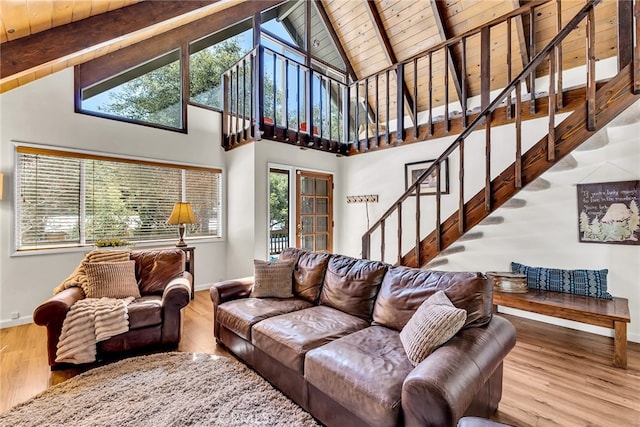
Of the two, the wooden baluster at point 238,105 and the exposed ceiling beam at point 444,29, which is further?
the wooden baluster at point 238,105

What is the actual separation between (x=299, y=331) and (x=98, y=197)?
137 inches

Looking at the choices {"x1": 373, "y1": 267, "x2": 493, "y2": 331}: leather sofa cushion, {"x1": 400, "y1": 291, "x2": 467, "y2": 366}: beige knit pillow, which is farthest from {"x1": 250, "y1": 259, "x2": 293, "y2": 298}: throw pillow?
{"x1": 400, "y1": 291, "x2": 467, "y2": 366}: beige knit pillow

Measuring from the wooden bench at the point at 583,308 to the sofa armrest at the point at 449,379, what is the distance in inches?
60.4

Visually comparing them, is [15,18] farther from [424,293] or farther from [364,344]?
[424,293]

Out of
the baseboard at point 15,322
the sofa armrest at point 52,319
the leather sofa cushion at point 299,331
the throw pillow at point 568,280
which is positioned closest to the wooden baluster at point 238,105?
the sofa armrest at point 52,319

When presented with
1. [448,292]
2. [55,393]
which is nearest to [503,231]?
[448,292]

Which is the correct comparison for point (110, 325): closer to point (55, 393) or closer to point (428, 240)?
point (55, 393)

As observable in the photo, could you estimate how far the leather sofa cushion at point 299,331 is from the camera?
189 cm

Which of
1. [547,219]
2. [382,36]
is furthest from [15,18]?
[547,219]

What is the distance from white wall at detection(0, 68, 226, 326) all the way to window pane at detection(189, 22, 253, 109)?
0.96 meters

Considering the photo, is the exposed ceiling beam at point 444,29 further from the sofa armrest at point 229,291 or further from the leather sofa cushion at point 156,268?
the leather sofa cushion at point 156,268

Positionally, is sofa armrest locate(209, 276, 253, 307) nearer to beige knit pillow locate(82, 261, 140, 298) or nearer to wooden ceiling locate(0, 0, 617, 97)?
beige knit pillow locate(82, 261, 140, 298)

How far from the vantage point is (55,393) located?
2.04m

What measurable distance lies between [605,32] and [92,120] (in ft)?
20.7
